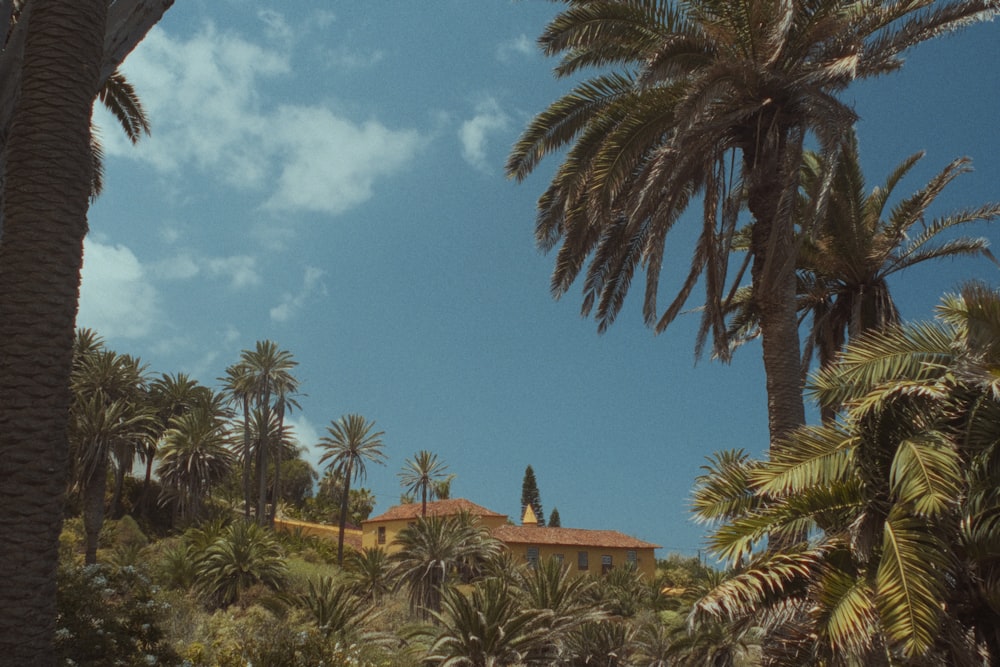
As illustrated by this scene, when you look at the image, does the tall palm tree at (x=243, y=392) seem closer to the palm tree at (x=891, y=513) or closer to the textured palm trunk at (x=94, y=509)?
the textured palm trunk at (x=94, y=509)

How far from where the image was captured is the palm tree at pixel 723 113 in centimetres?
1352

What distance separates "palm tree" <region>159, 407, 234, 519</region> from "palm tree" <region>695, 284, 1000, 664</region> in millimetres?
40548

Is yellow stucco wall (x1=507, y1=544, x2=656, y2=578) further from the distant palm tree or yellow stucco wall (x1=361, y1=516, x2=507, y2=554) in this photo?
the distant palm tree

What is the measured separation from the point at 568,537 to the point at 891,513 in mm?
46931

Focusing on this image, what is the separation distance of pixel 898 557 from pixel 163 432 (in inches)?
1938

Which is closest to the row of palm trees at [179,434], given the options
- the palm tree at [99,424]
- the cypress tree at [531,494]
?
the palm tree at [99,424]

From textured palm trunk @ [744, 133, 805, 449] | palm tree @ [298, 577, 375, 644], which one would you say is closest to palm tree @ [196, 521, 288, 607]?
palm tree @ [298, 577, 375, 644]

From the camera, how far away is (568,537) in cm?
5481

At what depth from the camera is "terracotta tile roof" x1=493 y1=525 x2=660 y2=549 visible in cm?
5272

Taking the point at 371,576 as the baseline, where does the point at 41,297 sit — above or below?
above

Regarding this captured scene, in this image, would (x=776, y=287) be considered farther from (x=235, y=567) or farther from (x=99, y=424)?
(x=99, y=424)

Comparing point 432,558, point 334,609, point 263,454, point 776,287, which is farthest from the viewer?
point 263,454

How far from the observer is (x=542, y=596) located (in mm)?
25859

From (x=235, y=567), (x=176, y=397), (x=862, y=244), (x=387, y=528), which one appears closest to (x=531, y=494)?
(x=387, y=528)
